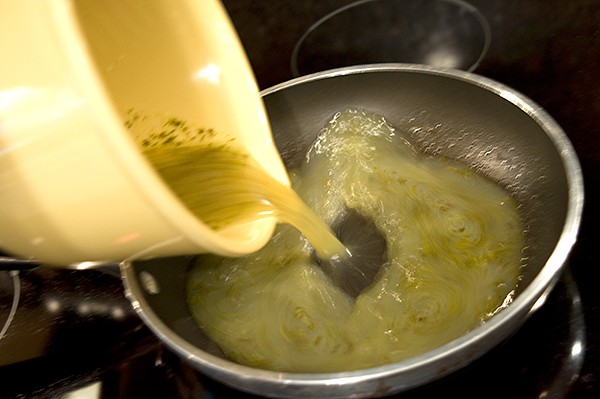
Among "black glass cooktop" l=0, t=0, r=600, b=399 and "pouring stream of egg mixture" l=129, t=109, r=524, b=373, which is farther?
"pouring stream of egg mixture" l=129, t=109, r=524, b=373

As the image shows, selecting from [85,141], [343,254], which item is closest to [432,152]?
[343,254]

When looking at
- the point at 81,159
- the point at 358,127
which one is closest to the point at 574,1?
the point at 358,127

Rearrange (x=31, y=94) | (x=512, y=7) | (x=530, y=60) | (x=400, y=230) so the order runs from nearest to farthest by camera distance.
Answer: (x=31, y=94) < (x=400, y=230) < (x=530, y=60) < (x=512, y=7)

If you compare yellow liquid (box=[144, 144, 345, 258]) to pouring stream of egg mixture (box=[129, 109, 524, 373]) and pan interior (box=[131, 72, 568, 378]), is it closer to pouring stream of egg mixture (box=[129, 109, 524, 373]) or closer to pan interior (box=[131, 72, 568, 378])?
pouring stream of egg mixture (box=[129, 109, 524, 373])

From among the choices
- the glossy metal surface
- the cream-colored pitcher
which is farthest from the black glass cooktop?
the cream-colored pitcher

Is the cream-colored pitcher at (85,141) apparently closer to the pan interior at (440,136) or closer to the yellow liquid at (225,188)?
the yellow liquid at (225,188)

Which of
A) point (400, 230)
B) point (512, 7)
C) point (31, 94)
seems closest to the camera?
point (31, 94)

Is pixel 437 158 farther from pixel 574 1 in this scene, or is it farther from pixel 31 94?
pixel 31 94
